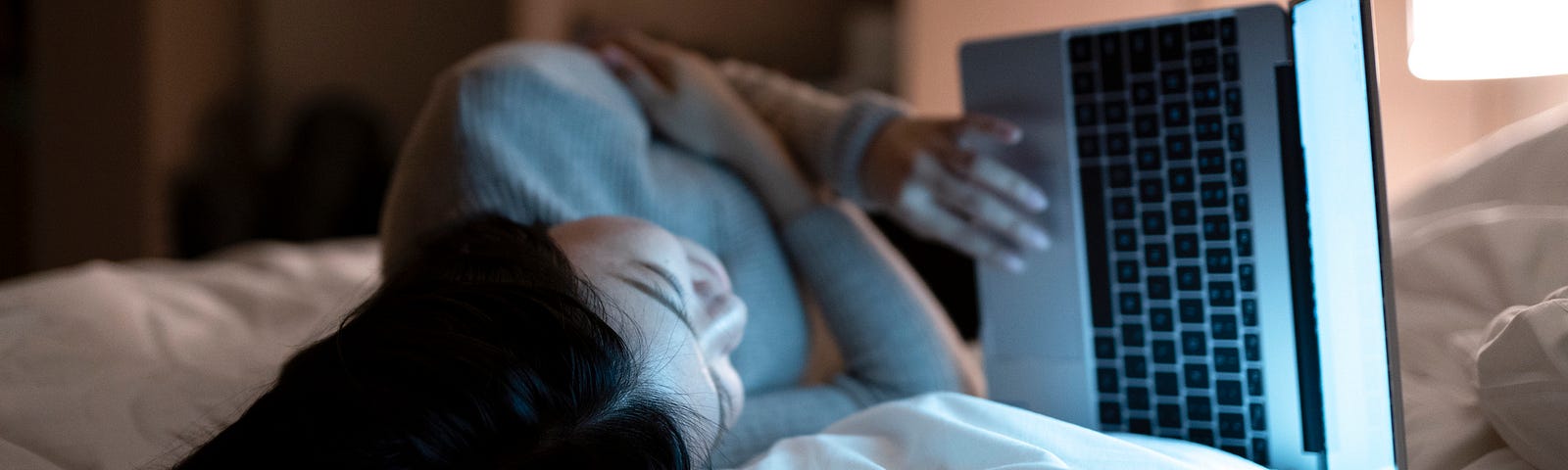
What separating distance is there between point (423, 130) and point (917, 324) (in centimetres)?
48

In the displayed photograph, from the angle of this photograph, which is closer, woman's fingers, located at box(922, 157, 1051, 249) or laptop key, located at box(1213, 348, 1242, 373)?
laptop key, located at box(1213, 348, 1242, 373)

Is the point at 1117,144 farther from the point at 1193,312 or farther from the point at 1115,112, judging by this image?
the point at 1193,312

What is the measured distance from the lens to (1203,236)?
76 cm

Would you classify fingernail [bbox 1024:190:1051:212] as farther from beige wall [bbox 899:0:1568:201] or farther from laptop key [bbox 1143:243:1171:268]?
beige wall [bbox 899:0:1568:201]

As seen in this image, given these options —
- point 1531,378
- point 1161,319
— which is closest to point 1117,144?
point 1161,319

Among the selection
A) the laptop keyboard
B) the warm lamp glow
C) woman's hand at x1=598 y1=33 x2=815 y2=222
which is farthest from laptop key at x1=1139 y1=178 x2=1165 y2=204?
woman's hand at x1=598 y1=33 x2=815 y2=222

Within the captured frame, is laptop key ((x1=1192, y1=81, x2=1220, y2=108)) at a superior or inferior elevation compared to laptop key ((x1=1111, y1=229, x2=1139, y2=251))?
superior

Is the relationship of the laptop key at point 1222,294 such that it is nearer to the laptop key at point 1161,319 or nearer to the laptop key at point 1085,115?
the laptop key at point 1161,319

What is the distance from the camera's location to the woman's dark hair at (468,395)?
45 cm

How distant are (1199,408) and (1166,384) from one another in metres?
0.03

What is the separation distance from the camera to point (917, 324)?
1028 mm

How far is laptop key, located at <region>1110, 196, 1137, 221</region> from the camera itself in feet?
2.64

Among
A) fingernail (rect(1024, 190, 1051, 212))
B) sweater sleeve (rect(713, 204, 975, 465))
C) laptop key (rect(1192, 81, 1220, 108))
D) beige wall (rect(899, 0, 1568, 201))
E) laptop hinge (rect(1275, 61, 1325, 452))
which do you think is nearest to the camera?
beige wall (rect(899, 0, 1568, 201))

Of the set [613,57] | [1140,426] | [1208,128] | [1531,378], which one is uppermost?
[613,57]
